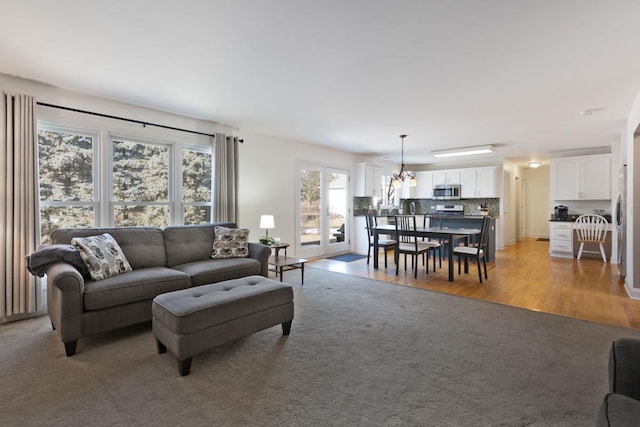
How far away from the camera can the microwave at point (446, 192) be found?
8.51 meters

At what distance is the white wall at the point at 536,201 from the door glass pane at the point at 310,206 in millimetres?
7893

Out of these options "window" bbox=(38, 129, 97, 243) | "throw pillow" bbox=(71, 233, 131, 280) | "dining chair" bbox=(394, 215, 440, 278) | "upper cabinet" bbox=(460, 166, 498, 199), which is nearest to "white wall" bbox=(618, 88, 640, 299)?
"dining chair" bbox=(394, 215, 440, 278)

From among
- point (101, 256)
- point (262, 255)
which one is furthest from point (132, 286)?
point (262, 255)

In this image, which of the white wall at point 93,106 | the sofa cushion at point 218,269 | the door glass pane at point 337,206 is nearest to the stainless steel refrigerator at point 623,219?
the door glass pane at point 337,206

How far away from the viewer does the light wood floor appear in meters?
3.54

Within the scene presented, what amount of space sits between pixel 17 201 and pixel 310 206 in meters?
4.55

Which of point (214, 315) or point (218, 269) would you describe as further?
point (218, 269)

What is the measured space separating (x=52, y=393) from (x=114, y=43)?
256 cm

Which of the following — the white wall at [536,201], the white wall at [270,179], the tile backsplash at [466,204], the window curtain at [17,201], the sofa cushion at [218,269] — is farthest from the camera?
the white wall at [536,201]

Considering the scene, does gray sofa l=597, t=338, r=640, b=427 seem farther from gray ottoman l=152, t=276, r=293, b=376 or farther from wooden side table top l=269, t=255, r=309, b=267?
wooden side table top l=269, t=255, r=309, b=267

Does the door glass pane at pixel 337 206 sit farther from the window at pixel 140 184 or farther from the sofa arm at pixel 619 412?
the sofa arm at pixel 619 412

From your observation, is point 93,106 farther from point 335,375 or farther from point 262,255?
point 335,375

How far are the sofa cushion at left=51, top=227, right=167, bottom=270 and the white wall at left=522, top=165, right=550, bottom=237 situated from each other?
36.9 ft

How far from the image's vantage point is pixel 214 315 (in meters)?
2.31
